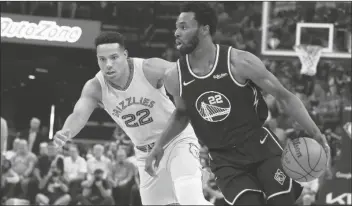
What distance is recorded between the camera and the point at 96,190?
44.3 feet

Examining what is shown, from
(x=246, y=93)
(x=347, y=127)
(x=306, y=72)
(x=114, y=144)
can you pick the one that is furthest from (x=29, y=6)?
(x=246, y=93)

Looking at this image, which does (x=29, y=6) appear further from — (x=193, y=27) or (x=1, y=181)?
(x=193, y=27)

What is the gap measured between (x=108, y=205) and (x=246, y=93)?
323 inches

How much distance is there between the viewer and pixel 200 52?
5.59 metres

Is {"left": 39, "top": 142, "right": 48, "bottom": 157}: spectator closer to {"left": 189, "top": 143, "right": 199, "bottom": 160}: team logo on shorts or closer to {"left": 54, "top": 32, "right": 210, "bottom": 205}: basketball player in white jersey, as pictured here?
{"left": 54, "top": 32, "right": 210, "bottom": 205}: basketball player in white jersey

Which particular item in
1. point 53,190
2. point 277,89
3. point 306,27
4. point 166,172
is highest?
point 306,27

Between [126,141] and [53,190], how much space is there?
2.56m

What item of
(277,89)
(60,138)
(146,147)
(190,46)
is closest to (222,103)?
(277,89)

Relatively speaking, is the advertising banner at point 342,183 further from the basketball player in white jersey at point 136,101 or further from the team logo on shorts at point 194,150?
the team logo on shorts at point 194,150

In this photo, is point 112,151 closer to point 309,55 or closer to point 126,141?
point 126,141

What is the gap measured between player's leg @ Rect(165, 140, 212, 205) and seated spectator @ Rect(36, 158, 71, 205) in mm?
7232

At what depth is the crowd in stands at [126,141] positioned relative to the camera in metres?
13.5

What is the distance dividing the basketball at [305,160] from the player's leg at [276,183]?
0.07 metres

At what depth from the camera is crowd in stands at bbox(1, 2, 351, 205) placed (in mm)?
13523
